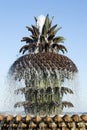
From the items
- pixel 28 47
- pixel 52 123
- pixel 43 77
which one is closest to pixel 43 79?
pixel 43 77

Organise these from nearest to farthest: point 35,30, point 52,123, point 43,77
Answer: point 52,123, point 43,77, point 35,30

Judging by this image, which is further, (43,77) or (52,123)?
(43,77)

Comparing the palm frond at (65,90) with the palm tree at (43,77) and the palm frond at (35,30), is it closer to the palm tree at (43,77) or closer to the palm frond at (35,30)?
the palm tree at (43,77)

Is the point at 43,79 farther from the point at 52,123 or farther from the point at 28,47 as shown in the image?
the point at 52,123

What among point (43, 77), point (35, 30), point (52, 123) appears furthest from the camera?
point (35, 30)

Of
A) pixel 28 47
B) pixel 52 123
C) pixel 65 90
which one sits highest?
pixel 28 47

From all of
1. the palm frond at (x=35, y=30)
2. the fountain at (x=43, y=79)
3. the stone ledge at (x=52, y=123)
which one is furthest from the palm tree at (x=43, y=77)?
the stone ledge at (x=52, y=123)

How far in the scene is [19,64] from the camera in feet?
73.3

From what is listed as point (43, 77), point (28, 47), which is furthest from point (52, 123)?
point (28, 47)

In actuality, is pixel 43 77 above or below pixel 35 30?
below

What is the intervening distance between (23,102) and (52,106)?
1847 mm

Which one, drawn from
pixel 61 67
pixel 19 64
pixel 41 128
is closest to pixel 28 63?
pixel 19 64

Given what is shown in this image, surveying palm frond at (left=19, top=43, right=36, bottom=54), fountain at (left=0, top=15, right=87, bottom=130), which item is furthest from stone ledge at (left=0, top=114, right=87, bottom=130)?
palm frond at (left=19, top=43, right=36, bottom=54)

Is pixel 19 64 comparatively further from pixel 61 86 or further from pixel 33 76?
pixel 61 86
